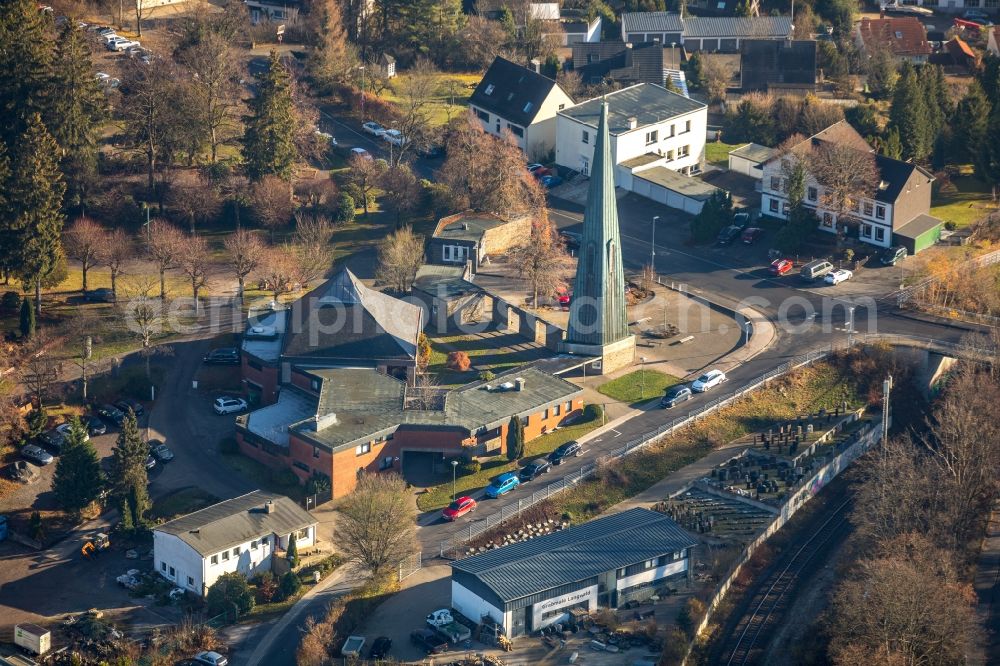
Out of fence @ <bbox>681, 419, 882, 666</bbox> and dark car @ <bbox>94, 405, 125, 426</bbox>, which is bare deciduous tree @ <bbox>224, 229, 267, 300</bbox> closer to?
dark car @ <bbox>94, 405, 125, 426</bbox>

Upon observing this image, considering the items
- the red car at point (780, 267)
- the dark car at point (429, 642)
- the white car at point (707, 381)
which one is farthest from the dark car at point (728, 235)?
the dark car at point (429, 642)

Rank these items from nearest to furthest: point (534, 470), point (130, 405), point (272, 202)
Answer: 1. point (534, 470)
2. point (130, 405)
3. point (272, 202)

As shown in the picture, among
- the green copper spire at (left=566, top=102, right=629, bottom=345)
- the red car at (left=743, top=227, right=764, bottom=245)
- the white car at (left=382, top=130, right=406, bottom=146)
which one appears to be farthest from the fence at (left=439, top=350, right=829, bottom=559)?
the white car at (left=382, top=130, right=406, bottom=146)

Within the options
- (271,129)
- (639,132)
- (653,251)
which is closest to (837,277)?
(653,251)

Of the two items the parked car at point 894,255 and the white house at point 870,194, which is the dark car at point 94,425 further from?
the parked car at point 894,255

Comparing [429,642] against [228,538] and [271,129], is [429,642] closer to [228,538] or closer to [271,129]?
[228,538]

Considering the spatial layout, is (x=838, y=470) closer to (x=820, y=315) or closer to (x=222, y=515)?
(x=820, y=315)
